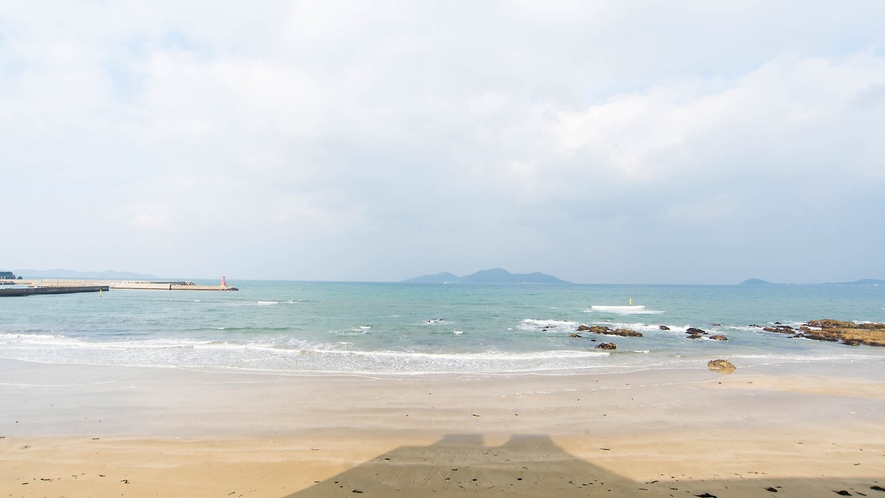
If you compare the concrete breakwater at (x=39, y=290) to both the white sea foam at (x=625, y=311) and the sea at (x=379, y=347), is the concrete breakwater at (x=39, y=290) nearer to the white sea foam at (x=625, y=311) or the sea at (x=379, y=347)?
the sea at (x=379, y=347)

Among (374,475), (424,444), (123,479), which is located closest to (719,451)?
(424,444)

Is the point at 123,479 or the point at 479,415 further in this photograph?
the point at 479,415

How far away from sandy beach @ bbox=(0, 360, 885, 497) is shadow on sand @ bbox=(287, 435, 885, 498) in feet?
0.11

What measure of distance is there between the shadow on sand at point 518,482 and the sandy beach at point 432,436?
3 centimetres

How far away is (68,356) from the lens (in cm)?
1600

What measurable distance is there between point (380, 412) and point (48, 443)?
6375 millimetres

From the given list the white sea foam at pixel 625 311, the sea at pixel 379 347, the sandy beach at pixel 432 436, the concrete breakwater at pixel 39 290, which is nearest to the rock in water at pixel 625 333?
the sea at pixel 379 347

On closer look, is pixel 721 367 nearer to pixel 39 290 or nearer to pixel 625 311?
pixel 625 311

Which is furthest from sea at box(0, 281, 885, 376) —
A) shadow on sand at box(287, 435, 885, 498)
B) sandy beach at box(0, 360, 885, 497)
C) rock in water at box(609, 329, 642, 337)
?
shadow on sand at box(287, 435, 885, 498)

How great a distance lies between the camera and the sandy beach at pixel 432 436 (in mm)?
5988

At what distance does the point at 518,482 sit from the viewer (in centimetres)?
595

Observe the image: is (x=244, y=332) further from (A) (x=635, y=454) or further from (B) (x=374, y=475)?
(A) (x=635, y=454)

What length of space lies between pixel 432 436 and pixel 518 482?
2393 millimetres

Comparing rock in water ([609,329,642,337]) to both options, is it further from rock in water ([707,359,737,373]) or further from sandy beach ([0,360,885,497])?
sandy beach ([0,360,885,497])
